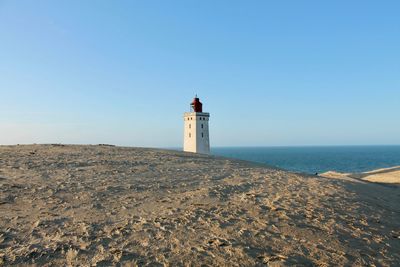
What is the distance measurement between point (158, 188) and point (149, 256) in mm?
6061

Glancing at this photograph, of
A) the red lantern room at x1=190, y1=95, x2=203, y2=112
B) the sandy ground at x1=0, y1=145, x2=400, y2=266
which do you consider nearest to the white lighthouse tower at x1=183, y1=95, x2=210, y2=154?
the red lantern room at x1=190, y1=95, x2=203, y2=112

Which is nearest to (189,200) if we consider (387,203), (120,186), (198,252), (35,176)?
(120,186)

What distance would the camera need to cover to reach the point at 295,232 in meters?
9.42

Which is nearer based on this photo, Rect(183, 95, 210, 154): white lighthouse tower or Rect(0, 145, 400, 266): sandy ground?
Rect(0, 145, 400, 266): sandy ground

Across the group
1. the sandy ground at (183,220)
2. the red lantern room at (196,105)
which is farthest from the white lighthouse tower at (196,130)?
the sandy ground at (183,220)

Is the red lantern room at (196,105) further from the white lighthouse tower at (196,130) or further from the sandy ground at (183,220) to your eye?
the sandy ground at (183,220)

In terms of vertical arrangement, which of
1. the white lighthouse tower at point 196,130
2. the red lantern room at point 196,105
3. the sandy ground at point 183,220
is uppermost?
the red lantern room at point 196,105

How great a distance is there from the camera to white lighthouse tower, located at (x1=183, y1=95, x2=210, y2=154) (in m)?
42.4

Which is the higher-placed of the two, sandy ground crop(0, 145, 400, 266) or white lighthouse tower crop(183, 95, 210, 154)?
Result: white lighthouse tower crop(183, 95, 210, 154)

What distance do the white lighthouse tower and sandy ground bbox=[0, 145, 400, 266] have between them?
25.8m

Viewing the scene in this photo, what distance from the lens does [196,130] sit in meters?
42.5

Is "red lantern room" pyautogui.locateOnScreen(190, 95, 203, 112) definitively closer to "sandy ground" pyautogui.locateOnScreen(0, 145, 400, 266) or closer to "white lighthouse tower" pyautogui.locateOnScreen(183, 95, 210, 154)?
"white lighthouse tower" pyautogui.locateOnScreen(183, 95, 210, 154)

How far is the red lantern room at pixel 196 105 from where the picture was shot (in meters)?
43.5

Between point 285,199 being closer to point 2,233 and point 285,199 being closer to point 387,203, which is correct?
point 387,203
